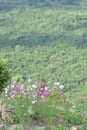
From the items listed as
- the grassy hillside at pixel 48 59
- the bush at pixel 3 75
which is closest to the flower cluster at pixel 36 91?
the bush at pixel 3 75

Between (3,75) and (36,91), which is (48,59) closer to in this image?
(3,75)

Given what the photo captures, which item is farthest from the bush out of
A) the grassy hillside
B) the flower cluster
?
the grassy hillside

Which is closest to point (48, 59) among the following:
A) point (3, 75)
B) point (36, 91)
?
point (3, 75)

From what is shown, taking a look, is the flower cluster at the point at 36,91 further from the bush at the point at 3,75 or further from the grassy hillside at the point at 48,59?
the grassy hillside at the point at 48,59

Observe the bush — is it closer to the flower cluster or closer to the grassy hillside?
the flower cluster

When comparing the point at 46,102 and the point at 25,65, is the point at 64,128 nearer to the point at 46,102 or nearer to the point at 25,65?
the point at 46,102

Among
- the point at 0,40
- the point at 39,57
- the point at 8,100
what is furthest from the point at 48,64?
the point at 8,100

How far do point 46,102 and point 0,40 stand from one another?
613ft

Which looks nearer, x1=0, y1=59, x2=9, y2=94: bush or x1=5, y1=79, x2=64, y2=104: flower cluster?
x1=5, y1=79, x2=64, y2=104: flower cluster

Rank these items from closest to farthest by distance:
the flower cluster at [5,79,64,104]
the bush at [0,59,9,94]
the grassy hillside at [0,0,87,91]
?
1. the flower cluster at [5,79,64,104]
2. the bush at [0,59,9,94]
3. the grassy hillside at [0,0,87,91]

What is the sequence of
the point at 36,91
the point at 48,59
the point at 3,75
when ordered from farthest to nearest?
the point at 48,59, the point at 3,75, the point at 36,91

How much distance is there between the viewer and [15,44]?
190 meters

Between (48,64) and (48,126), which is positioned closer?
(48,126)

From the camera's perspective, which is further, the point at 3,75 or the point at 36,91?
the point at 3,75
